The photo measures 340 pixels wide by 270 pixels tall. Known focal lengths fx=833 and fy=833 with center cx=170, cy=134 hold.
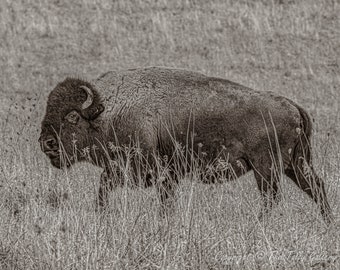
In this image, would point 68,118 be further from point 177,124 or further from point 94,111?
point 177,124

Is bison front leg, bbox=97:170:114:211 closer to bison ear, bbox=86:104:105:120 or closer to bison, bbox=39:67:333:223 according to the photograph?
bison, bbox=39:67:333:223

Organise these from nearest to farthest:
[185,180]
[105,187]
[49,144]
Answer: [185,180], [105,187], [49,144]

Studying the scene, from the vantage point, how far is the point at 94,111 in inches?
320

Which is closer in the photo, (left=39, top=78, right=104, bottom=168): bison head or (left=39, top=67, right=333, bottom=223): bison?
(left=39, top=67, right=333, bottom=223): bison

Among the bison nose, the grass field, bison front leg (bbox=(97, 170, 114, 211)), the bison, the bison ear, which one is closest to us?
the grass field

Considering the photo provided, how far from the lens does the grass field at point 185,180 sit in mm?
5430

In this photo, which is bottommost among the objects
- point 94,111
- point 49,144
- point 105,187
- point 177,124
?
point 105,187

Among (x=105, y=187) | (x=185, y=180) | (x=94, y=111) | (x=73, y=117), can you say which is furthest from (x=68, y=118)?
(x=185, y=180)

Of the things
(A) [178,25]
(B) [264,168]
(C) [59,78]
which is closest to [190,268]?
(B) [264,168]

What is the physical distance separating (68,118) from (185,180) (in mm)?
1646

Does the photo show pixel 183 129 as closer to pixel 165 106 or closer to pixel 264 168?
pixel 165 106

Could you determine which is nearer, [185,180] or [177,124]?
[185,180]

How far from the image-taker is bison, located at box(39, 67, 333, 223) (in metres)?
7.80

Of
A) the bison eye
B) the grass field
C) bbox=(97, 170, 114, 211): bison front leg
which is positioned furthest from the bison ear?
bbox=(97, 170, 114, 211): bison front leg
